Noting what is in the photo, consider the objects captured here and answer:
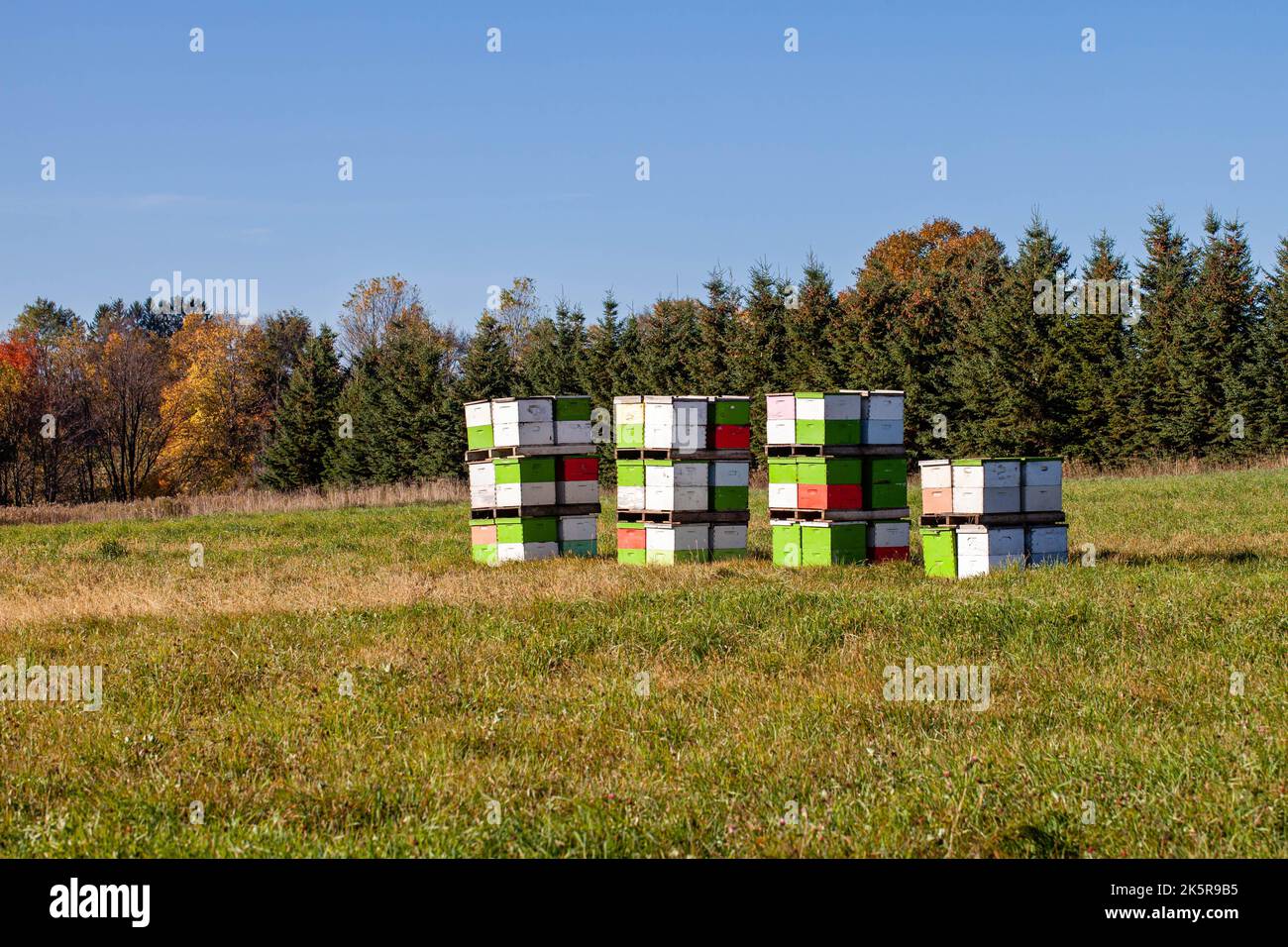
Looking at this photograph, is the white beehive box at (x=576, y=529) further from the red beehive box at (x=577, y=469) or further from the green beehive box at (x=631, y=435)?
the green beehive box at (x=631, y=435)

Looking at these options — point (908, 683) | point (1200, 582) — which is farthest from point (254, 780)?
point (1200, 582)

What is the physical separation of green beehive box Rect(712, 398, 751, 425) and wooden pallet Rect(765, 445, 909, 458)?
95cm

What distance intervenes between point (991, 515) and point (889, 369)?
30343 mm

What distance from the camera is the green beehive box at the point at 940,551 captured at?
17.5 metres

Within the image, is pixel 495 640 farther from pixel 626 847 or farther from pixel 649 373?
pixel 649 373

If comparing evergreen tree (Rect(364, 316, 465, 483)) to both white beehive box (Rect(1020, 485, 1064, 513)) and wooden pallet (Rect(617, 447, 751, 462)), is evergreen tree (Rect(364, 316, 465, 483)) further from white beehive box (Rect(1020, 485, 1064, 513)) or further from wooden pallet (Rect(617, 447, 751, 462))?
white beehive box (Rect(1020, 485, 1064, 513))

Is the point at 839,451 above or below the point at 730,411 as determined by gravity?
below

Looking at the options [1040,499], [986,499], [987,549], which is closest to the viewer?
[987,549]

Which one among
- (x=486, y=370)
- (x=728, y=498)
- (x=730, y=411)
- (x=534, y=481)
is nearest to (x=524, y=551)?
(x=534, y=481)

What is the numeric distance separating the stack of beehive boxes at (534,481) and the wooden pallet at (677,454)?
0.83 meters

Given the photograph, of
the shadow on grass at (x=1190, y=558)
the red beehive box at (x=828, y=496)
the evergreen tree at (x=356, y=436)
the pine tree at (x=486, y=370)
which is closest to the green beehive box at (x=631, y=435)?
the red beehive box at (x=828, y=496)

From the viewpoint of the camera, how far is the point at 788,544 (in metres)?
19.4

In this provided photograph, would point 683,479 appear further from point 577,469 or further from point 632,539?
point 577,469

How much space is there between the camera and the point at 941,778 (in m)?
7.32
